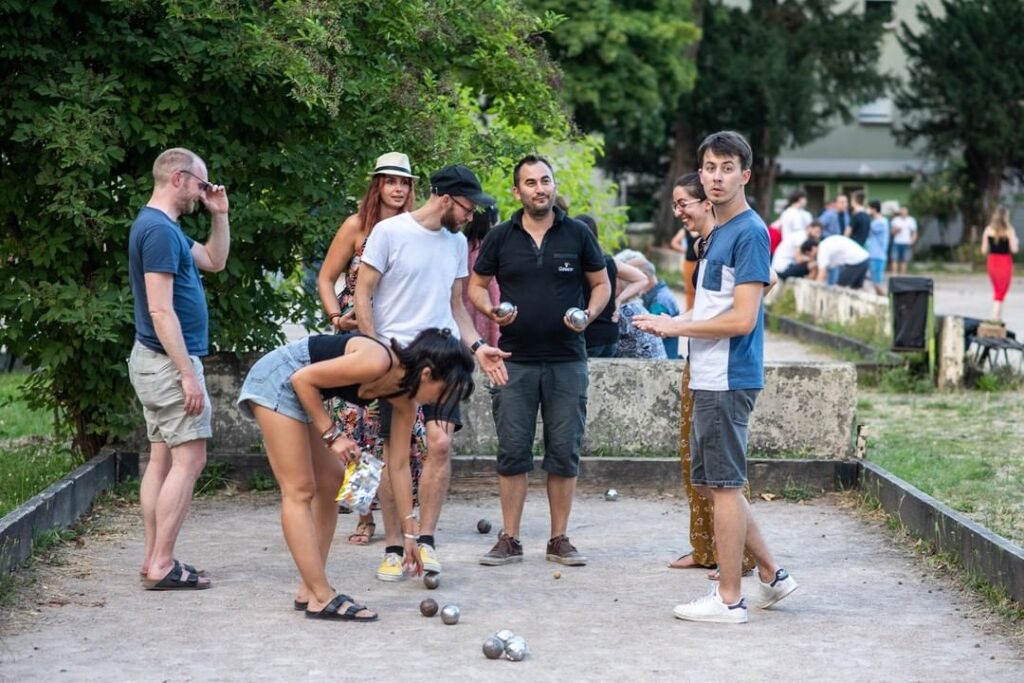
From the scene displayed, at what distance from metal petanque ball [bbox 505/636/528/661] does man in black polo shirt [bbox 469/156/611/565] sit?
1.81 metres

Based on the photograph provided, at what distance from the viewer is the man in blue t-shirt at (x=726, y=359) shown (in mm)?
6480

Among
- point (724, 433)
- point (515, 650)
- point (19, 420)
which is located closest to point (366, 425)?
point (724, 433)

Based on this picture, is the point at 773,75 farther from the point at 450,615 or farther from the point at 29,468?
the point at 450,615

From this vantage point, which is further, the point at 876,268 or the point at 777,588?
the point at 876,268

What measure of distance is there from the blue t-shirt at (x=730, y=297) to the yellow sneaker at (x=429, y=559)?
1.55 m

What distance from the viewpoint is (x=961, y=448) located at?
11.3 meters

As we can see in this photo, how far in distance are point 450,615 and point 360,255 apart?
2266 mm

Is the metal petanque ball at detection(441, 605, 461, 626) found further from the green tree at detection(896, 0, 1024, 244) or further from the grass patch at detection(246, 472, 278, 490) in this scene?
the green tree at detection(896, 0, 1024, 244)

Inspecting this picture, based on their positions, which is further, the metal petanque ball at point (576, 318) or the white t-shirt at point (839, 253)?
the white t-shirt at point (839, 253)

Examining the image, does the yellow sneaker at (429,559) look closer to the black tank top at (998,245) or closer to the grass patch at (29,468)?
the grass patch at (29,468)

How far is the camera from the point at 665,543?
8352mm

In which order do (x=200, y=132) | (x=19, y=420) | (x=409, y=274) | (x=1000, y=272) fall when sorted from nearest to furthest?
(x=409, y=274)
(x=200, y=132)
(x=19, y=420)
(x=1000, y=272)

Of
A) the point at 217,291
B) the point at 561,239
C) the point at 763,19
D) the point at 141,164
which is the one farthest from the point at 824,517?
the point at 763,19

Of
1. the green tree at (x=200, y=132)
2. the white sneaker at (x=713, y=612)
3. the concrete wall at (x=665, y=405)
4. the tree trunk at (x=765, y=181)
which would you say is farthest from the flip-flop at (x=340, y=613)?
the tree trunk at (x=765, y=181)
